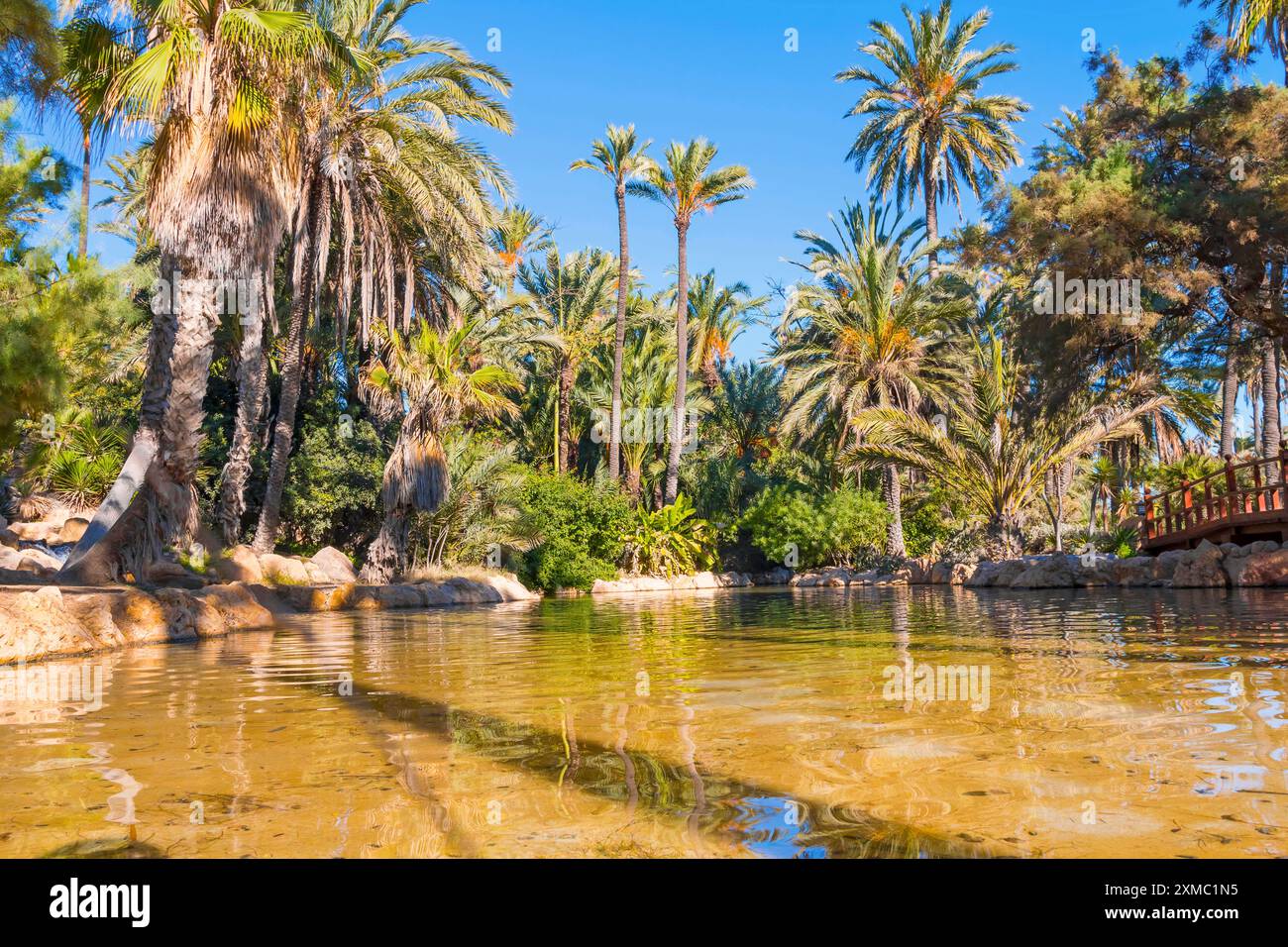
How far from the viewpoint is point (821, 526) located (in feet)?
99.8

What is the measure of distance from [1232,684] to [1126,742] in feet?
5.43

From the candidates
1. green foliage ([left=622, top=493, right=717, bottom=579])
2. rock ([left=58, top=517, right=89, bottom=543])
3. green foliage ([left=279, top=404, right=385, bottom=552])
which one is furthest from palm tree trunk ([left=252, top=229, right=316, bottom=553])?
green foliage ([left=622, top=493, right=717, bottom=579])

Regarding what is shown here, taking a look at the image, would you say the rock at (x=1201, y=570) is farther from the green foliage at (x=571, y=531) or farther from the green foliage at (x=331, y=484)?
the green foliage at (x=331, y=484)

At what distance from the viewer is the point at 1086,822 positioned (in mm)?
2232

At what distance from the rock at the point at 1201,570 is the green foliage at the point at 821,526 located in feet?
46.4

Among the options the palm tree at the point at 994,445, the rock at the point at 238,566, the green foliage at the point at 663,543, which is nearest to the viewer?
the rock at the point at 238,566

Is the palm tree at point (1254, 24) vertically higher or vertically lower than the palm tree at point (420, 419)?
higher

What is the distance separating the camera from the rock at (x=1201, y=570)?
49.1 feet

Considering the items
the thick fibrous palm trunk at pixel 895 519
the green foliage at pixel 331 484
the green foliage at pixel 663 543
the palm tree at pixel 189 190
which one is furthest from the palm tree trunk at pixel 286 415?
the thick fibrous palm trunk at pixel 895 519

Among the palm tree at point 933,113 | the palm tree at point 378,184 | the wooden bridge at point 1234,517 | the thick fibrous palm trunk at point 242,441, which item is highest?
the palm tree at point 933,113

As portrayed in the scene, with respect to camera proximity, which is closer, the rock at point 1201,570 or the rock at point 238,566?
the rock at point 1201,570

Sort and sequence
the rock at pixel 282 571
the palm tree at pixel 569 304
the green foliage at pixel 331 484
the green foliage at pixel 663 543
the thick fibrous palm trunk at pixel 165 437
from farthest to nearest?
the palm tree at pixel 569 304, the green foliage at pixel 663 543, the green foliage at pixel 331 484, the rock at pixel 282 571, the thick fibrous palm trunk at pixel 165 437

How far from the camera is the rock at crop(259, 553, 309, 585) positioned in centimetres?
1712

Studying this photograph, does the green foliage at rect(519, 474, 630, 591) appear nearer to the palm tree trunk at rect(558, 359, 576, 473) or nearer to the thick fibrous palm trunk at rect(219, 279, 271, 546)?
the palm tree trunk at rect(558, 359, 576, 473)
